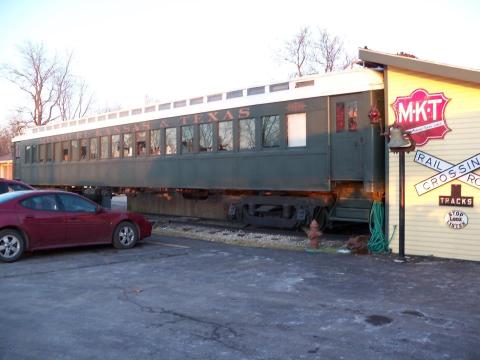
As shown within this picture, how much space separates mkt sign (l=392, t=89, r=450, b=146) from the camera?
9.82m

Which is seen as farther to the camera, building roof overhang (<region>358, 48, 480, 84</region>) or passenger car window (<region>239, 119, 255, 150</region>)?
passenger car window (<region>239, 119, 255, 150</region>)

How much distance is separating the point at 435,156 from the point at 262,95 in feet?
15.3

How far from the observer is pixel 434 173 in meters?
9.94

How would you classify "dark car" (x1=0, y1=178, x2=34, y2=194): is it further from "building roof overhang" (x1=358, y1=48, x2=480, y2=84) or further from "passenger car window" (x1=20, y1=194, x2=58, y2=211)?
"building roof overhang" (x1=358, y1=48, x2=480, y2=84)

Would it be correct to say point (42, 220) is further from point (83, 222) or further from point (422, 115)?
point (422, 115)

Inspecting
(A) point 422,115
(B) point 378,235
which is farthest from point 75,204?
(A) point 422,115

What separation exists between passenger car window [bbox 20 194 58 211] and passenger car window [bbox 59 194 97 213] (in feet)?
0.62

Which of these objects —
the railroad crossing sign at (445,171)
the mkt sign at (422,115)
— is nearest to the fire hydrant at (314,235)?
the railroad crossing sign at (445,171)

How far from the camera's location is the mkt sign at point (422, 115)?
982cm

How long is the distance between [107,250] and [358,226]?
6362mm

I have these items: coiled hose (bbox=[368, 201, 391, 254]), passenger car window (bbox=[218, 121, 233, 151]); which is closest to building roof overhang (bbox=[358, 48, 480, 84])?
coiled hose (bbox=[368, 201, 391, 254])

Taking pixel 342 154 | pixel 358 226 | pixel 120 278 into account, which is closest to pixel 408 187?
pixel 342 154

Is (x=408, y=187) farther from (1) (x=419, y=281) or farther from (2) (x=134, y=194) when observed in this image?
(2) (x=134, y=194)

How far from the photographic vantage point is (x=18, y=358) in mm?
4910
